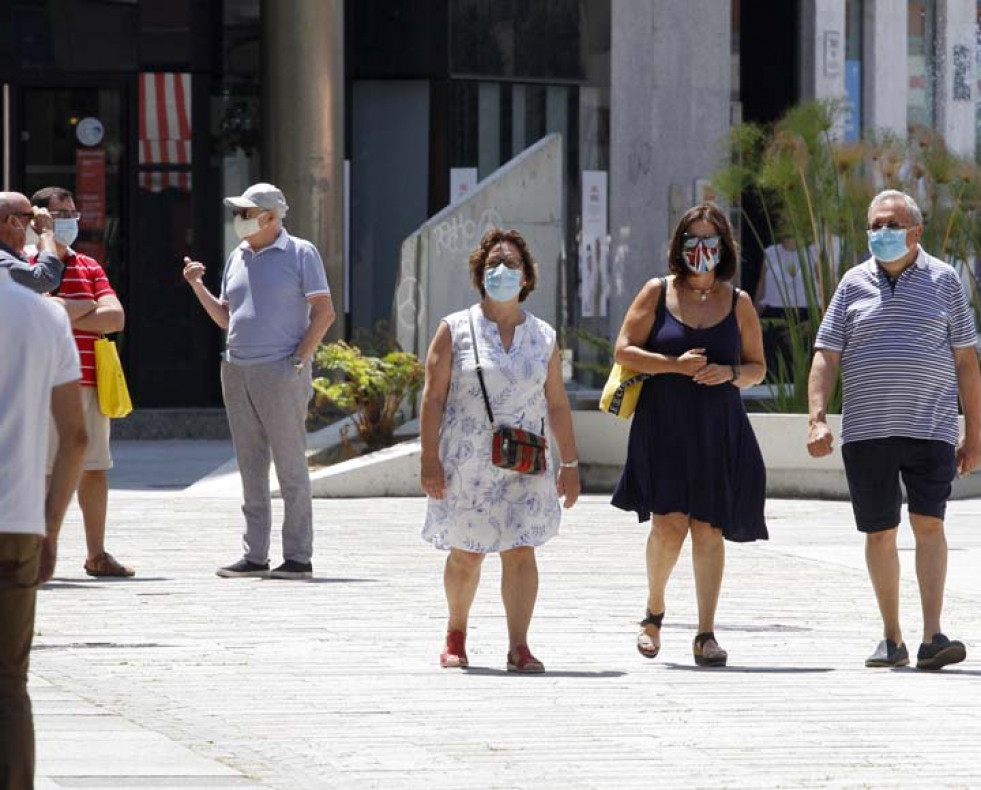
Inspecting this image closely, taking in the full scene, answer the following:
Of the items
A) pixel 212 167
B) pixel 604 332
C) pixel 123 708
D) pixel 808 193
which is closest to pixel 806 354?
pixel 808 193

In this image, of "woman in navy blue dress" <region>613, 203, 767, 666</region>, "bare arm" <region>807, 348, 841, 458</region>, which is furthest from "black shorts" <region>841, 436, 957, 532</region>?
"woman in navy blue dress" <region>613, 203, 767, 666</region>

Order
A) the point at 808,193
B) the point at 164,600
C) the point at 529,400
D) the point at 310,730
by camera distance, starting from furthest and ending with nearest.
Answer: the point at 808,193 → the point at 164,600 → the point at 529,400 → the point at 310,730

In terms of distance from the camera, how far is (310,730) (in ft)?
24.3

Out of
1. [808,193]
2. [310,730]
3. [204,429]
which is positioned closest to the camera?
[310,730]

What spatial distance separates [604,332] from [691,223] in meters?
14.1

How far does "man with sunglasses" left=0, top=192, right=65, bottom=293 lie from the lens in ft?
29.9

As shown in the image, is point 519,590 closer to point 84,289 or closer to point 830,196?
point 84,289

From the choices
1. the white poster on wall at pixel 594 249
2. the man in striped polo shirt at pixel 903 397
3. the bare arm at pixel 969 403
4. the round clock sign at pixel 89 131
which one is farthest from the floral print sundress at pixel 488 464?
the white poster on wall at pixel 594 249

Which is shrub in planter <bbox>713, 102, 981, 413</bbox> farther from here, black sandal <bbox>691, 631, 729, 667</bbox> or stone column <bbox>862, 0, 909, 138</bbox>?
black sandal <bbox>691, 631, 729, 667</bbox>

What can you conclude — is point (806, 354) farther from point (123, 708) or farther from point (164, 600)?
point (123, 708)

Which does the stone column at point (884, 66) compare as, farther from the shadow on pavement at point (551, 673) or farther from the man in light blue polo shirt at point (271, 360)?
the shadow on pavement at point (551, 673)

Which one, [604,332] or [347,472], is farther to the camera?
[604,332]

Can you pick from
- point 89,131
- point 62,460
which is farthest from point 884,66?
point 62,460

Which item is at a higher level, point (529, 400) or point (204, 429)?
point (529, 400)
